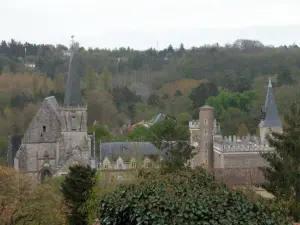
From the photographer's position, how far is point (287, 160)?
27016 millimetres

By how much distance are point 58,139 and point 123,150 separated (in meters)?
4.44

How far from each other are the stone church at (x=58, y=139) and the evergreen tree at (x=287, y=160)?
740 inches

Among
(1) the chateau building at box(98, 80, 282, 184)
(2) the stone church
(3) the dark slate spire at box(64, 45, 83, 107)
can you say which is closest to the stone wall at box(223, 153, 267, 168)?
(1) the chateau building at box(98, 80, 282, 184)

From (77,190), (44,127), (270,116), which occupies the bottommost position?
(77,190)

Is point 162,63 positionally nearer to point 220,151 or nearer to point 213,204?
point 220,151

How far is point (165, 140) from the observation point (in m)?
35.5

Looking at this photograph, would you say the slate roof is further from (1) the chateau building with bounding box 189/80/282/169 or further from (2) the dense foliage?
(2) the dense foliage

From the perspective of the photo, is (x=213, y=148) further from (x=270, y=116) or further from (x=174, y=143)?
(x=174, y=143)

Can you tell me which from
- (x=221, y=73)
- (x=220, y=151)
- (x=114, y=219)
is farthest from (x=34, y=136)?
(x=221, y=73)

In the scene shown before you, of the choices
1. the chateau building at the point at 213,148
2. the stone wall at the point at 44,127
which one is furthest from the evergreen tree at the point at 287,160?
the stone wall at the point at 44,127

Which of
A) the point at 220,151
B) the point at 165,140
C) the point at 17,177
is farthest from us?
the point at 220,151

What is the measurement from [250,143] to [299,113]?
16.3 meters

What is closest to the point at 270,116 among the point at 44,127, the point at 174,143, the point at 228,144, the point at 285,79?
the point at 228,144

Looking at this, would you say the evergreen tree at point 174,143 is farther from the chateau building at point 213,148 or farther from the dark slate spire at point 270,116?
the dark slate spire at point 270,116
